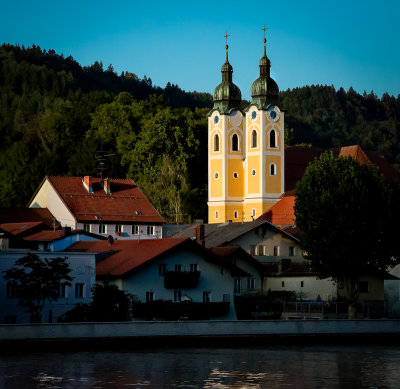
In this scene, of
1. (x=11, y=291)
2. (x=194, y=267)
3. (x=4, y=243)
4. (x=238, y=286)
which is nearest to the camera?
(x=11, y=291)

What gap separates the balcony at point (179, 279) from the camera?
71.3 metres

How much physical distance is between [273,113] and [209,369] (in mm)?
77672

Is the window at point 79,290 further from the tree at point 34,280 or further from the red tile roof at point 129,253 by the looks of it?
the tree at point 34,280

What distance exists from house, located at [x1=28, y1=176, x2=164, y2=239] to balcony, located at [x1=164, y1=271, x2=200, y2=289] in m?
29.3

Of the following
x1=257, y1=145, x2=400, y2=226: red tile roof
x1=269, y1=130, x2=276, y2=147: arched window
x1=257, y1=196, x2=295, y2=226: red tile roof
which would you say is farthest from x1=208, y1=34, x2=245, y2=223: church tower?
x1=257, y1=196, x2=295, y2=226: red tile roof

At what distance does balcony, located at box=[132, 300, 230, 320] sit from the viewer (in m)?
68.1

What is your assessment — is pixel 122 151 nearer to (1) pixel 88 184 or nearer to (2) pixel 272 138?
(2) pixel 272 138

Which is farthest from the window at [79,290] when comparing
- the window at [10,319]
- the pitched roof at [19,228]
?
the pitched roof at [19,228]

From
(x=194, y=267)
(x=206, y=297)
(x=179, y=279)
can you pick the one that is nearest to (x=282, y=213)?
(x=206, y=297)

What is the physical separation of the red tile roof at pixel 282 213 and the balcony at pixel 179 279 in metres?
41.0

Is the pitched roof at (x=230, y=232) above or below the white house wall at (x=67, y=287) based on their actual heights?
above

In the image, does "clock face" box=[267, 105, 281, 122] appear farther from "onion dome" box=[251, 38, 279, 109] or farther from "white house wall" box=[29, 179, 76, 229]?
"white house wall" box=[29, 179, 76, 229]

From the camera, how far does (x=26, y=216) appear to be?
100 m

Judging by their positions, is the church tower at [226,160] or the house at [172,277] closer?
the house at [172,277]
